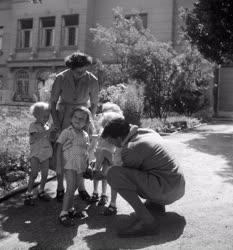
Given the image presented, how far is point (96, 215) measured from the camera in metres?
5.06

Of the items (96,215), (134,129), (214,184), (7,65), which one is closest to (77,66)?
(134,129)

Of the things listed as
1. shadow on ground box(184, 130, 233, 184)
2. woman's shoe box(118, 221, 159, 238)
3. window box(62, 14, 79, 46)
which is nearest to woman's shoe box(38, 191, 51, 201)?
woman's shoe box(118, 221, 159, 238)

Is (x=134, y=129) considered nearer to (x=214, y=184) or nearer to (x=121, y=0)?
(x=214, y=184)

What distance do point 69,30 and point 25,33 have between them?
364 cm

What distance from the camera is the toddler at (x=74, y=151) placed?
4.91 metres

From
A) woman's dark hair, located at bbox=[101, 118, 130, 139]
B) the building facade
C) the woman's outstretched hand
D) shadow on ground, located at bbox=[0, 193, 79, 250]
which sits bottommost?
shadow on ground, located at bbox=[0, 193, 79, 250]

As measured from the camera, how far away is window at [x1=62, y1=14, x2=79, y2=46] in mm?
29109

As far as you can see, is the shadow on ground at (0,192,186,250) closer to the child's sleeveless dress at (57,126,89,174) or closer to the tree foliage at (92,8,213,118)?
the child's sleeveless dress at (57,126,89,174)

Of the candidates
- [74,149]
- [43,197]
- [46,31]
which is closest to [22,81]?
[46,31]

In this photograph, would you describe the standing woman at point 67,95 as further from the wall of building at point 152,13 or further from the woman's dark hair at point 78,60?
the wall of building at point 152,13

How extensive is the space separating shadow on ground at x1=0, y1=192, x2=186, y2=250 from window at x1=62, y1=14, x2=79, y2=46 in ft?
81.2

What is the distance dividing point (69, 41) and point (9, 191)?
24349mm

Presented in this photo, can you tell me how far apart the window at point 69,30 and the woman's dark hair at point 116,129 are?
83.6 feet

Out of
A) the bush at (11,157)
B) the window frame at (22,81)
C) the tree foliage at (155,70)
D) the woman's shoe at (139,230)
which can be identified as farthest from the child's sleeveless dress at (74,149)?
the window frame at (22,81)
